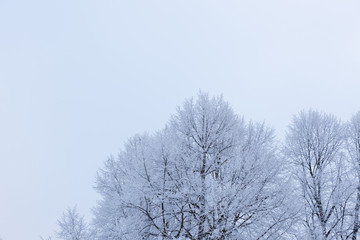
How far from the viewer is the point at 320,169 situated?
17.3m

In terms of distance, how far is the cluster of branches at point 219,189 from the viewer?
11305 millimetres

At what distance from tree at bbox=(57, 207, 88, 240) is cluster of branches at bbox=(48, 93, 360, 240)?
3.97 metres

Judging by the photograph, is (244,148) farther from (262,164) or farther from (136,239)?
(136,239)

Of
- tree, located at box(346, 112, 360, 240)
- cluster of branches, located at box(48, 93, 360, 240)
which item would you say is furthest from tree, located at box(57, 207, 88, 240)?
tree, located at box(346, 112, 360, 240)

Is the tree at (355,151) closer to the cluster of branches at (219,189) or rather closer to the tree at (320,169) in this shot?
the cluster of branches at (219,189)

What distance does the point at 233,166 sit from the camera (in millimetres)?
11781

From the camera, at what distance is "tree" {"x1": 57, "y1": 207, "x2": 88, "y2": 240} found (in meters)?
20.1

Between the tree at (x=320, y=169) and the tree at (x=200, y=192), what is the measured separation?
3803 millimetres

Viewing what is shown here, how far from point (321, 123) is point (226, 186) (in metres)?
9.42

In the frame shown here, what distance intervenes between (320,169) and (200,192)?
27.9ft

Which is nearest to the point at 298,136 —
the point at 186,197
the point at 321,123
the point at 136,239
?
the point at 321,123

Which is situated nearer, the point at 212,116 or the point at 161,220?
the point at 161,220

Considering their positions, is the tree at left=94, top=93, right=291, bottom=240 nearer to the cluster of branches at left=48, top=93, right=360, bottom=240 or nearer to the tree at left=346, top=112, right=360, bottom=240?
the cluster of branches at left=48, top=93, right=360, bottom=240

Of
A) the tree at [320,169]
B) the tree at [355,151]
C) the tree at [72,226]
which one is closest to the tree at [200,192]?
the tree at [320,169]
